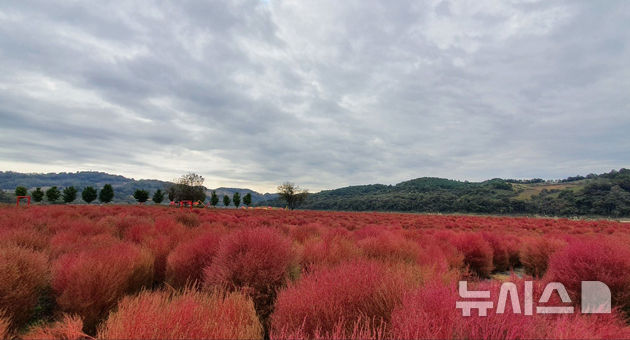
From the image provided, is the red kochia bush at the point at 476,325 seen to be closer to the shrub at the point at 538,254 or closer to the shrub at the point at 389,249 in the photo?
the shrub at the point at 389,249

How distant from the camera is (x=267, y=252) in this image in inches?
168

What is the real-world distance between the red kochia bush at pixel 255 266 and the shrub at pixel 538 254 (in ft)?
23.1

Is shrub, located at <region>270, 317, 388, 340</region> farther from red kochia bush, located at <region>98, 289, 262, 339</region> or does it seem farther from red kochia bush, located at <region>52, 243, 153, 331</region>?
red kochia bush, located at <region>52, 243, 153, 331</region>

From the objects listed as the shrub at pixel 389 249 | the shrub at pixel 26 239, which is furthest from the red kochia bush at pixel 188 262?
the shrub at pixel 389 249

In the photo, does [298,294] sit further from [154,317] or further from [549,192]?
[549,192]

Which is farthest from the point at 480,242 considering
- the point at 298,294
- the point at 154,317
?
the point at 154,317

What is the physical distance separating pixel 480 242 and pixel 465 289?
6.07 meters

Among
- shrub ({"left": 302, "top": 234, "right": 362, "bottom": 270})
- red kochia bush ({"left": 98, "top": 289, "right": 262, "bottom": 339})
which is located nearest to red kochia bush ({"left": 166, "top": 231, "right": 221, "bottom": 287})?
shrub ({"left": 302, "top": 234, "right": 362, "bottom": 270})

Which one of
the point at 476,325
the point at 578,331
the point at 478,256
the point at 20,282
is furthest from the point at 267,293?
the point at 478,256

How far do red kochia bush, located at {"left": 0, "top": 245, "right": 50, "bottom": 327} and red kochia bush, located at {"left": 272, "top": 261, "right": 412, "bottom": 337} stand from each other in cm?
337

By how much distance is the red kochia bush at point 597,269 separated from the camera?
398 cm

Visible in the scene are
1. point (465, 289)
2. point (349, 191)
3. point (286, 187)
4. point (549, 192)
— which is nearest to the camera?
point (465, 289)

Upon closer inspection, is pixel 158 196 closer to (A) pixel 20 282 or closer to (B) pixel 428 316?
(A) pixel 20 282

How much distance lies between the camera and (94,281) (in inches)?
141
